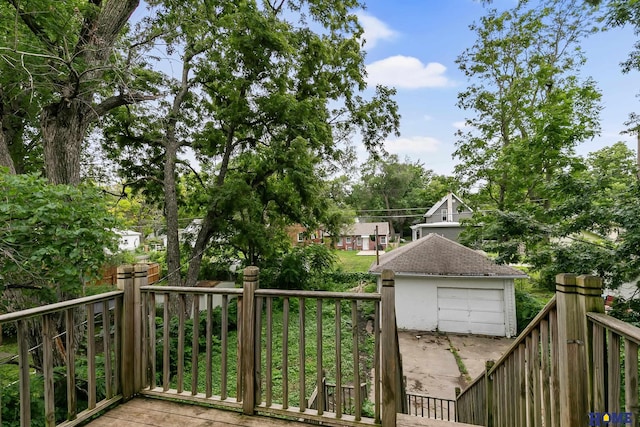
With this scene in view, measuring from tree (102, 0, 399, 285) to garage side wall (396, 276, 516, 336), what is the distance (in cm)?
384

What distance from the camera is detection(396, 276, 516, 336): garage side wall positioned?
9219 millimetres

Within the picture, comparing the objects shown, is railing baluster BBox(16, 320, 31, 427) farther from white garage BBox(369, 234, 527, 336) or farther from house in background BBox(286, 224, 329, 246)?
white garage BBox(369, 234, 527, 336)

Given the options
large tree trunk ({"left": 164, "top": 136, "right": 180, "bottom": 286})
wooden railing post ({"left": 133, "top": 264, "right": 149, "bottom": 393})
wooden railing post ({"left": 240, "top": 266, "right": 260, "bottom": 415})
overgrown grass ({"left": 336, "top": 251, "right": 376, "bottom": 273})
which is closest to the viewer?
wooden railing post ({"left": 240, "top": 266, "right": 260, "bottom": 415})

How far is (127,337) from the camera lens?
91.2 inches

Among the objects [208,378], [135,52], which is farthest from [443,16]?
[208,378]

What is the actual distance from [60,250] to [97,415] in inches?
65.5

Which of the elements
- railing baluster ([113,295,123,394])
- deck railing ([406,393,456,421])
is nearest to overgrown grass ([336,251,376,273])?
deck railing ([406,393,456,421])

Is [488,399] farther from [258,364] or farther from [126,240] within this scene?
[126,240]

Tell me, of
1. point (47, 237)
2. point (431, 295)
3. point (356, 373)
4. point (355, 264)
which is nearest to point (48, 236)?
point (47, 237)

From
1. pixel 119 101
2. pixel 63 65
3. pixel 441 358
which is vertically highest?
pixel 63 65

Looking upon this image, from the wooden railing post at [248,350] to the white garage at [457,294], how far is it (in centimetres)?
802

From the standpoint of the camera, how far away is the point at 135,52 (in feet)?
17.3

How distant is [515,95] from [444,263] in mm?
6608

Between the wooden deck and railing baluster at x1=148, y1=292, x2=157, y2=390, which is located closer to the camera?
the wooden deck
